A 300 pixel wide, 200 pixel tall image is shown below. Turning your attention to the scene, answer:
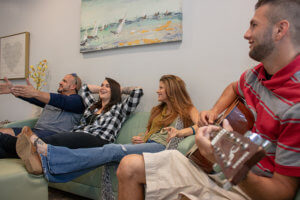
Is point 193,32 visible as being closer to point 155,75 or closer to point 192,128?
point 155,75

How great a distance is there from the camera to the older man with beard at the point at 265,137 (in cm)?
78

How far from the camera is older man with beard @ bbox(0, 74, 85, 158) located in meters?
2.29

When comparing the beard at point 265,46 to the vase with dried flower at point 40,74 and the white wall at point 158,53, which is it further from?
the vase with dried flower at point 40,74

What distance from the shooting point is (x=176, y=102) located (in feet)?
6.88

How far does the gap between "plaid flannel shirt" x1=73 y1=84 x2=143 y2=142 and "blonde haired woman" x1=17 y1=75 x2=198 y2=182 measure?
249mm

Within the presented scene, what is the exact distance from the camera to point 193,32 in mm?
2312

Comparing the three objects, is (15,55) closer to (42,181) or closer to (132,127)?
(132,127)

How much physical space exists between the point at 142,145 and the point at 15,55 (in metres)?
2.89

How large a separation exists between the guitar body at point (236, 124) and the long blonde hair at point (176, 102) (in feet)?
2.70

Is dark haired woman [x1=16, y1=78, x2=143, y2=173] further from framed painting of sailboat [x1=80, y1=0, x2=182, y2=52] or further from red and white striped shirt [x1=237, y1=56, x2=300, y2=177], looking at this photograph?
red and white striped shirt [x1=237, y1=56, x2=300, y2=177]

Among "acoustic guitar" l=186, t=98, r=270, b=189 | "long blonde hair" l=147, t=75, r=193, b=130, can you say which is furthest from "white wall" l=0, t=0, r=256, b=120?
"acoustic guitar" l=186, t=98, r=270, b=189

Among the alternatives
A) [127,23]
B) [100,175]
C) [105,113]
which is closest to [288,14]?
[100,175]

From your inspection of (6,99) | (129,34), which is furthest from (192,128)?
(6,99)

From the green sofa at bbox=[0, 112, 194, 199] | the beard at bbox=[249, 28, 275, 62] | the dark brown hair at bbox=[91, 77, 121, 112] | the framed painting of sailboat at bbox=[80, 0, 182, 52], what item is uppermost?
the framed painting of sailboat at bbox=[80, 0, 182, 52]
